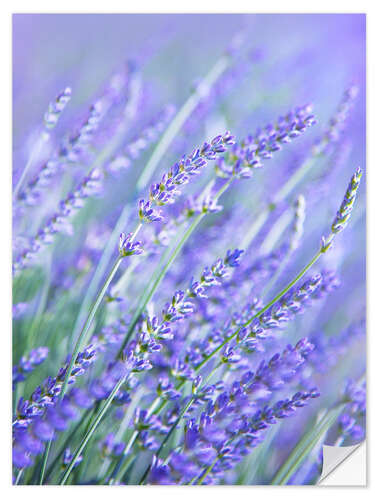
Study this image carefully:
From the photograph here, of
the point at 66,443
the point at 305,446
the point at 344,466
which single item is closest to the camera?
the point at 66,443

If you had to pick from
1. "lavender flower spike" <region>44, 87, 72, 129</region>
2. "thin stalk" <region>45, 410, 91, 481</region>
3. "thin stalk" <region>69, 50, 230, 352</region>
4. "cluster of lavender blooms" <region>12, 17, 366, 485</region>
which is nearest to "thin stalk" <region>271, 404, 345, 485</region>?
"cluster of lavender blooms" <region>12, 17, 366, 485</region>

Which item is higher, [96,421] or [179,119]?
[179,119]

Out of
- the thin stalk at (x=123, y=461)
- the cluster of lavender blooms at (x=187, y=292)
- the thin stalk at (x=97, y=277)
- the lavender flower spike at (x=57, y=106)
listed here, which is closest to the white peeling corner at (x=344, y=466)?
the cluster of lavender blooms at (x=187, y=292)

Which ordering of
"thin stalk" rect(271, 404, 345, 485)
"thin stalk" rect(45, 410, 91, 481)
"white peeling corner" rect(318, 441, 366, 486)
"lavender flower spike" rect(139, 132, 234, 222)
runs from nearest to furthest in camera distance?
"lavender flower spike" rect(139, 132, 234, 222) < "thin stalk" rect(45, 410, 91, 481) < "thin stalk" rect(271, 404, 345, 485) < "white peeling corner" rect(318, 441, 366, 486)

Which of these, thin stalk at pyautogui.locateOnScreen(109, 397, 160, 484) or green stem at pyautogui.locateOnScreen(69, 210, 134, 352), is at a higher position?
green stem at pyautogui.locateOnScreen(69, 210, 134, 352)

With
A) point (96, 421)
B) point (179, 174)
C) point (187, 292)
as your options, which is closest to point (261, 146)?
point (179, 174)

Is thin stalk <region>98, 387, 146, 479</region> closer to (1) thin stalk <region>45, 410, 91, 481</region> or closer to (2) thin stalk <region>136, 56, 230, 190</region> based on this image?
(1) thin stalk <region>45, 410, 91, 481</region>

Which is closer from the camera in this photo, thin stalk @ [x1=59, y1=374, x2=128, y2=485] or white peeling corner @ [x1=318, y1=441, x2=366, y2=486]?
thin stalk @ [x1=59, y1=374, x2=128, y2=485]

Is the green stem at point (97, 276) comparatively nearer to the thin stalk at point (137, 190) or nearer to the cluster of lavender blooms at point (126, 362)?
the thin stalk at point (137, 190)

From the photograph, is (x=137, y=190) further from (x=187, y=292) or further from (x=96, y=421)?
(x=96, y=421)
